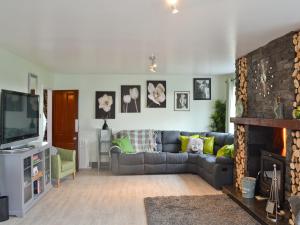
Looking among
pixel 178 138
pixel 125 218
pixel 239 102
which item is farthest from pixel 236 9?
pixel 178 138

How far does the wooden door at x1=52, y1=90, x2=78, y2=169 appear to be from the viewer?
23.6ft

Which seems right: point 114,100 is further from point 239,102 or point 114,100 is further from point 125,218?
point 125,218

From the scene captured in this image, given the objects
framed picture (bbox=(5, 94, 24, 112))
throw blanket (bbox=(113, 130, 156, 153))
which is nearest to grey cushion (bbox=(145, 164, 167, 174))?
throw blanket (bbox=(113, 130, 156, 153))

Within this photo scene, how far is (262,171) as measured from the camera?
4.42m

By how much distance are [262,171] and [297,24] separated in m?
2.18

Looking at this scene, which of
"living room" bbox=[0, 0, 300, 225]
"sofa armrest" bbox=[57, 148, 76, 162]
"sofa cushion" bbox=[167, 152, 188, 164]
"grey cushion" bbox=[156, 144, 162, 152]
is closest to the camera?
"living room" bbox=[0, 0, 300, 225]

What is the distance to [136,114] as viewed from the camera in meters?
7.55

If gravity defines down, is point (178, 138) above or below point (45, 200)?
above

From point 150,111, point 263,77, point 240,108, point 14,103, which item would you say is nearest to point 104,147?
point 150,111

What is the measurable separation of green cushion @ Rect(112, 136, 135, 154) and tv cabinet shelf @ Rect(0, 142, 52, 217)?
2.25 meters

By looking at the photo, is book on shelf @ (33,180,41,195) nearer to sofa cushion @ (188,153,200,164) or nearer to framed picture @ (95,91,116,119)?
framed picture @ (95,91,116,119)

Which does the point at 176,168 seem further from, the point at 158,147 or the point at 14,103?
the point at 14,103

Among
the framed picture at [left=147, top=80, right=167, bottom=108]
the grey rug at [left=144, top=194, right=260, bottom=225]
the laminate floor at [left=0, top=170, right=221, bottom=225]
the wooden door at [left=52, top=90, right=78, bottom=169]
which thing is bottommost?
the laminate floor at [left=0, top=170, right=221, bottom=225]

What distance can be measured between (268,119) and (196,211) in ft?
5.13
